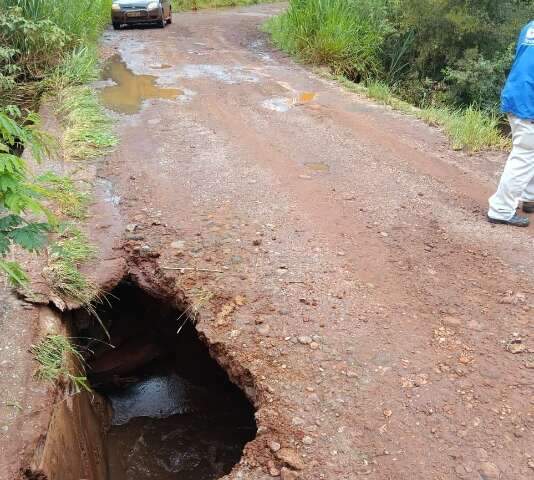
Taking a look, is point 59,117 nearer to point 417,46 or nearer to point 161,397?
point 161,397

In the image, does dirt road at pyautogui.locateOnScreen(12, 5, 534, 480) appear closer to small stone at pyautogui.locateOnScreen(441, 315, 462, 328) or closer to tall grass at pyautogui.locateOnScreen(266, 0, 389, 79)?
small stone at pyautogui.locateOnScreen(441, 315, 462, 328)

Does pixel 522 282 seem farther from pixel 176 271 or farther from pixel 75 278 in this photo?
pixel 75 278

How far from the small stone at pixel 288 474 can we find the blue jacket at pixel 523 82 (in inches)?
125

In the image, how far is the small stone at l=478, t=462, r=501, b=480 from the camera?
2.54 metres

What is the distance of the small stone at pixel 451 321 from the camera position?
11.4ft

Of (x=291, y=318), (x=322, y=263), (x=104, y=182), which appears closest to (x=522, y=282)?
(x=322, y=263)

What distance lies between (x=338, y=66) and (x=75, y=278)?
26.4 ft

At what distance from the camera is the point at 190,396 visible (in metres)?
4.53

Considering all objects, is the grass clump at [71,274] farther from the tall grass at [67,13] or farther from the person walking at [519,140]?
the tall grass at [67,13]

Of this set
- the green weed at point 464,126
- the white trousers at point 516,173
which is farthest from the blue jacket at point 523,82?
the green weed at point 464,126

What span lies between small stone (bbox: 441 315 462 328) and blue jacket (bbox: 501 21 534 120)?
177 cm

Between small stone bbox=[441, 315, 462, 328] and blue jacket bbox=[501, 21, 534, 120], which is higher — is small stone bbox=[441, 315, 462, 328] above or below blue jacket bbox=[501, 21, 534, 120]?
below

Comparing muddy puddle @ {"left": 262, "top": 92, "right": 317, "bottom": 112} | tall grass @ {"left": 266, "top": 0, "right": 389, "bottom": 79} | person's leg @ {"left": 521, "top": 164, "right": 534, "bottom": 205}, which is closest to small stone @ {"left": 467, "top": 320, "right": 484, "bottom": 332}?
person's leg @ {"left": 521, "top": 164, "right": 534, "bottom": 205}

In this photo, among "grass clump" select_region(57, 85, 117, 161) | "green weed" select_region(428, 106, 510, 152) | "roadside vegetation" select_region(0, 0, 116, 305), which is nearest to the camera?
"roadside vegetation" select_region(0, 0, 116, 305)
